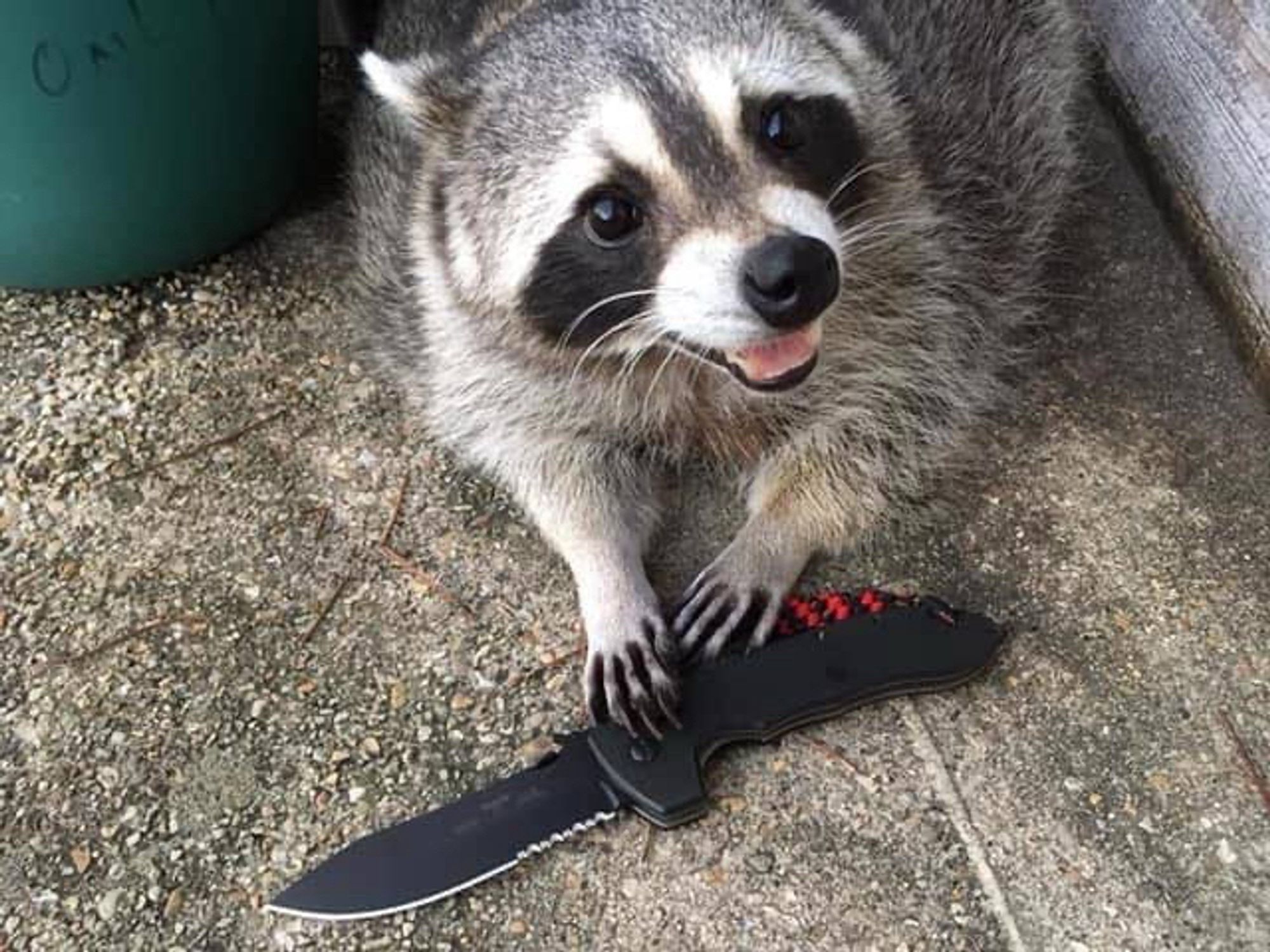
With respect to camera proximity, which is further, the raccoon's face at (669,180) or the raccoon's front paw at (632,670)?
the raccoon's front paw at (632,670)

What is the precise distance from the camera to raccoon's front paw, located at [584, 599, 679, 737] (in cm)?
223

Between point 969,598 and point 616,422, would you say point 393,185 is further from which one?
point 969,598

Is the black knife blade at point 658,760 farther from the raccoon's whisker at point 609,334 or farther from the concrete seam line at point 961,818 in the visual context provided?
the raccoon's whisker at point 609,334

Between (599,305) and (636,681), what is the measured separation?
57 cm

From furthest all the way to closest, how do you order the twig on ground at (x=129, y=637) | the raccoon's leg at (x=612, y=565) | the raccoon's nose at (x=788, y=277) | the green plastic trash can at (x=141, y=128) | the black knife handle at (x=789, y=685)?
the green plastic trash can at (x=141, y=128)
the twig on ground at (x=129, y=637)
the raccoon's leg at (x=612, y=565)
the black knife handle at (x=789, y=685)
the raccoon's nose at (x=788, y=277)

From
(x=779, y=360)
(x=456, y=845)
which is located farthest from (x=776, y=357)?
(x=456, y=845)

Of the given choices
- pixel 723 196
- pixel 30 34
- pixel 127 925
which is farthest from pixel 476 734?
pixel 30 34

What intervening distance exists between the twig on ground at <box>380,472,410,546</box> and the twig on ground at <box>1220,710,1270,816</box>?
1.37 meters

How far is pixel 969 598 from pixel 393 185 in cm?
132

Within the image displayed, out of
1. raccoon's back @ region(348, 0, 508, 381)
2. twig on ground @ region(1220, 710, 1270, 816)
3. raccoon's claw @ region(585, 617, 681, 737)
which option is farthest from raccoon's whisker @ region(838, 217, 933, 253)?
twig on ground @ region(1220, 710, 1270, 816)

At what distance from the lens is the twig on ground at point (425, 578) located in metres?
2.47

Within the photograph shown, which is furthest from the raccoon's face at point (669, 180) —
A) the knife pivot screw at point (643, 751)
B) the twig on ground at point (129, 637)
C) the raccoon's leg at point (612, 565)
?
the twig on ground at point (129, 637)

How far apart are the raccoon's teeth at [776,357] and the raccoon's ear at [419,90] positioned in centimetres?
61

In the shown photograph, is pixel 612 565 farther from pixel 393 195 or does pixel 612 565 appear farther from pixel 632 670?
pixel 393 195
